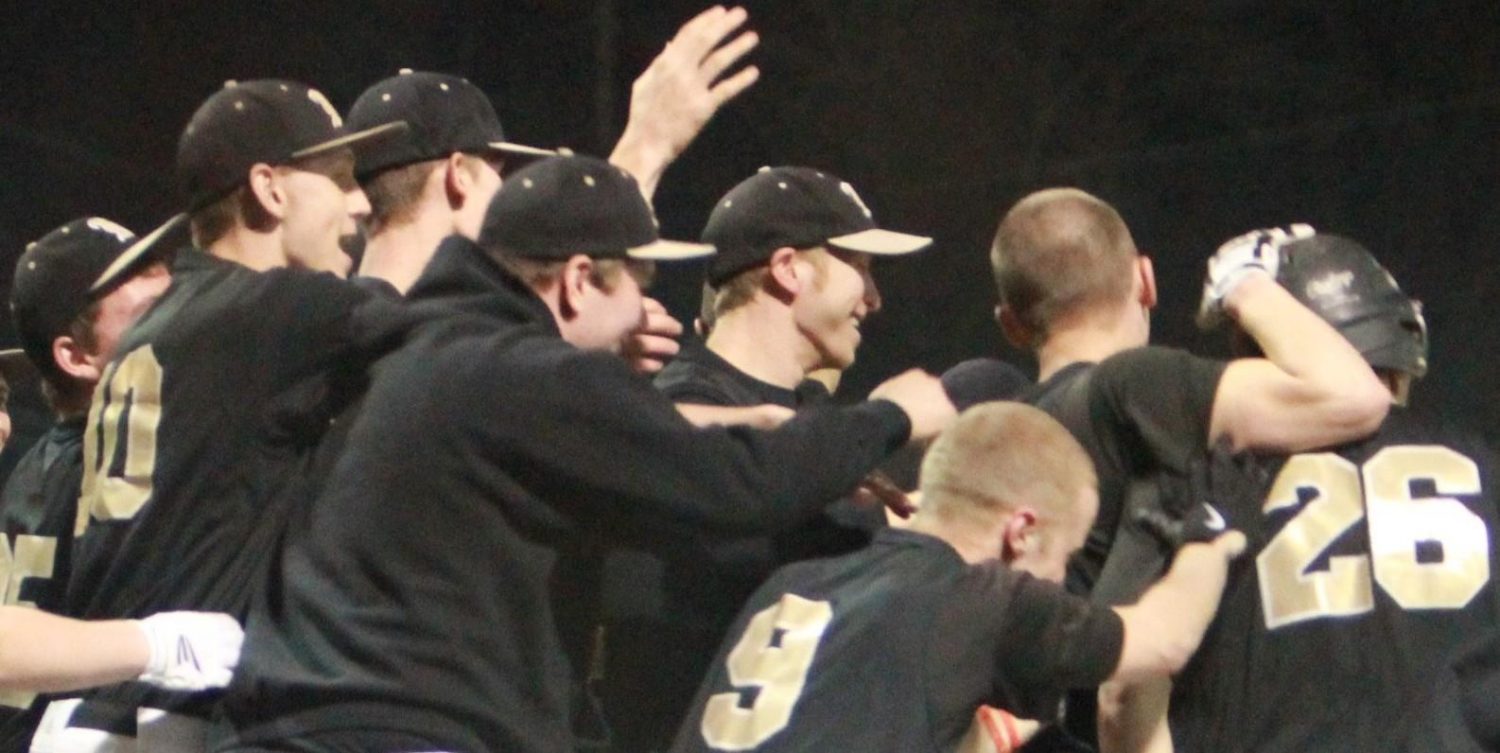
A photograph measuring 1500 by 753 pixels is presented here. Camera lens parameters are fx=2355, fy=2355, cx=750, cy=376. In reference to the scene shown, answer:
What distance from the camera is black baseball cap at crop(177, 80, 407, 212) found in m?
3.14

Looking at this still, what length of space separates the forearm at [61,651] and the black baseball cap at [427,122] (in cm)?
90

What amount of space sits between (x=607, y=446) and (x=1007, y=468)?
21.2 inches

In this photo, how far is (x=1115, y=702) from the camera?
3260 mm

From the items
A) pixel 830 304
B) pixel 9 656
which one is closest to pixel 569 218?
pixel 830 304

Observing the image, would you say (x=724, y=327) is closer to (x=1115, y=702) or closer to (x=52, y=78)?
(x=1115, y=702)

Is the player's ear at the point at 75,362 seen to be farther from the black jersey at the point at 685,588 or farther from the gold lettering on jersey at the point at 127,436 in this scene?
the black jersey at the point at 685,588

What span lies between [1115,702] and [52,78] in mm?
4509

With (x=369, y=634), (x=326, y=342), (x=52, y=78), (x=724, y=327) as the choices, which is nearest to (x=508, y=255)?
(x=326, y=342)

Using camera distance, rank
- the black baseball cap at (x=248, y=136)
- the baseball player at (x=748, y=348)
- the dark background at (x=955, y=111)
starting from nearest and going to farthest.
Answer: the black baseball cap at (x=248, y=136) < the baseball player at (x=748, y=348) < the dark background at (x=955, y=111)

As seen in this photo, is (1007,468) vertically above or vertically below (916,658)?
above

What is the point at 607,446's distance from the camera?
2.74 m

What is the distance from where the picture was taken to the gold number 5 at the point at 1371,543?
10.6ft

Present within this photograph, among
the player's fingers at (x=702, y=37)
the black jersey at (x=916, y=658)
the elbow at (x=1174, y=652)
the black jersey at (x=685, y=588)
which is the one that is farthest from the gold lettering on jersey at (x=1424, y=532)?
the player's fingers at (x=702, y=37)

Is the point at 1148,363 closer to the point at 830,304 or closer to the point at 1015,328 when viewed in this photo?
the point at 1015,328
